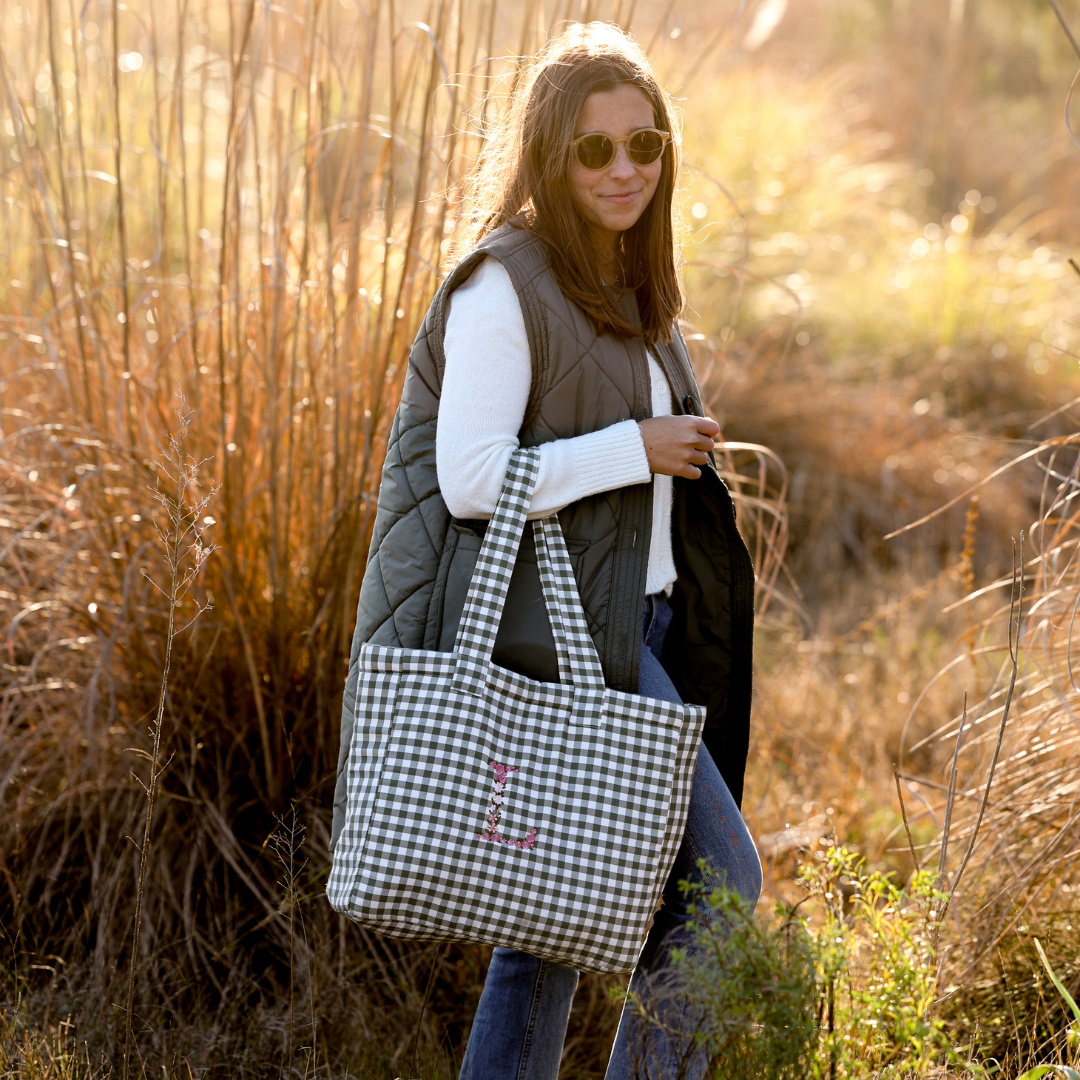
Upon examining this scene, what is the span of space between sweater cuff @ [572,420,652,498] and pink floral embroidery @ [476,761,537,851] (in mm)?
415

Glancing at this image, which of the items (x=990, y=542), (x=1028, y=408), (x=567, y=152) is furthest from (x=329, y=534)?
(x=1028, y=408)

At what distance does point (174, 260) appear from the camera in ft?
17.2

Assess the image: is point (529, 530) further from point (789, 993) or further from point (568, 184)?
point (789, 993)

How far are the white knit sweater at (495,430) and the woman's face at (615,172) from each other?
0.22 m

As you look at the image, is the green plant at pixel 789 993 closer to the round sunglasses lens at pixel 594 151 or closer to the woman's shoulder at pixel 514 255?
the woman's shoulder at pixel 514 255

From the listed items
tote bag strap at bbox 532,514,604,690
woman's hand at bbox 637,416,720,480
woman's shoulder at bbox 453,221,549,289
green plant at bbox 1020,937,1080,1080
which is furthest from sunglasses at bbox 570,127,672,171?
green plant at bbox 1020,937,1080,1080

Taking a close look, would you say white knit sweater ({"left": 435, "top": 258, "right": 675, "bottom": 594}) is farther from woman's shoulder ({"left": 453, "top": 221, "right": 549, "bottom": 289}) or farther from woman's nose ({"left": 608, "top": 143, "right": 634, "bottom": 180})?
woman's nose ({"left": 608, "top": 143, "right": 634, "bottom": 180})

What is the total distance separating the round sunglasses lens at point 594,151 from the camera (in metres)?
1.76

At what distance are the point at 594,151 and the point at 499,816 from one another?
1020 mm

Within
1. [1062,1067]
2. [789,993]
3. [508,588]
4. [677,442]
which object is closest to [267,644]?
[508,588]

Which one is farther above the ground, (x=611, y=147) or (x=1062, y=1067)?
(x=611, y=147)

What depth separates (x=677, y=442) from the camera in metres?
1.71

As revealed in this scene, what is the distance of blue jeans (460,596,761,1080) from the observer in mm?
1744

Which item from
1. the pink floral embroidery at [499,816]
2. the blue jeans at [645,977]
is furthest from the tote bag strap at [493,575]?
the blue jeans at [645,977]
